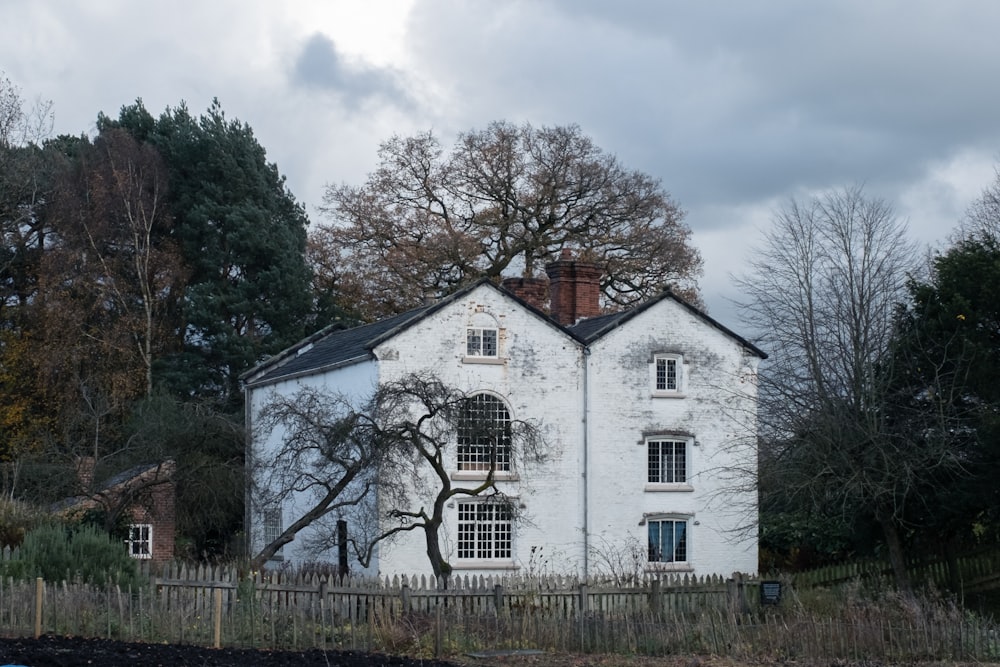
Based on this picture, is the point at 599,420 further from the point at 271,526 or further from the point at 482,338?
the point at 271,526

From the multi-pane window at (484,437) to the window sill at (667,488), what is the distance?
15.3 ft

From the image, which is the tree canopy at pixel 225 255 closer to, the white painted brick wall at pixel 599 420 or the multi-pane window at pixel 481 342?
the white painted brick wall at pixel 599 420

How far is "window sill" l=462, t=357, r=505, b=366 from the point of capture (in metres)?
34.8

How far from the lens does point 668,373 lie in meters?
37.7

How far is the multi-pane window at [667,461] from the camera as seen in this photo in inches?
1462

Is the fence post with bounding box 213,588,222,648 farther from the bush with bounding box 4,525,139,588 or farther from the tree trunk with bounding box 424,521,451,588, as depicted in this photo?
the tree trunk with bounding box 424,521,451,588

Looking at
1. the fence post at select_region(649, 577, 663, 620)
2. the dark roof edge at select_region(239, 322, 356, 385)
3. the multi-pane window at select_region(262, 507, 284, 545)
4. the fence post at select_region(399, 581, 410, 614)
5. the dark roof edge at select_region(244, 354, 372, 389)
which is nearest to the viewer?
the fence post at select_region(399, 581, 410, 614)

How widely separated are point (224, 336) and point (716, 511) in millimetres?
21560

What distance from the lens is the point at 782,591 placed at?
24.3 m

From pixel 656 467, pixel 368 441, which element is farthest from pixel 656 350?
pixel 368 441

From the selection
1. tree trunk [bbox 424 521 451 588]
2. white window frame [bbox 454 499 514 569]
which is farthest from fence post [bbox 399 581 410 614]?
white window frame [bbox 454 499 514 569]

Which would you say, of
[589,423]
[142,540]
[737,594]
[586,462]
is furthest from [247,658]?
[142,540]

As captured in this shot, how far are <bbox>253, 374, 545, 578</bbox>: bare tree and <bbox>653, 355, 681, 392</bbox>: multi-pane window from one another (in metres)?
4.83

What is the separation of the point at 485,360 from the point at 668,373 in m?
6.17
